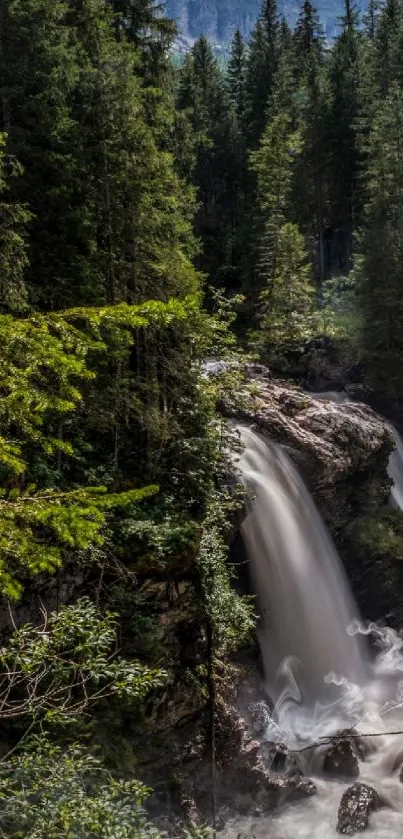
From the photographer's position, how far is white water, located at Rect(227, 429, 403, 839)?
1254 centimetres

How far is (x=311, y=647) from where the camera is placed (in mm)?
15391

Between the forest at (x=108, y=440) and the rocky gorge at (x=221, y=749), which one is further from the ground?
the forest at (x=108, y=440)

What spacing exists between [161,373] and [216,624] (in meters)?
5.51

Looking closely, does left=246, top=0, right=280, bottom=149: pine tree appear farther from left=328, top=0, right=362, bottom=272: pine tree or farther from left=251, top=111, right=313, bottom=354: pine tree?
left=251, top=111, right=313, bottom=354: pine tree

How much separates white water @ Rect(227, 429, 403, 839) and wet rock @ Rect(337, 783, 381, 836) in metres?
0.20

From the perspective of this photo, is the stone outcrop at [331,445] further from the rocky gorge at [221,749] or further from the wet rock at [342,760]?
the wet rock at [342,760]

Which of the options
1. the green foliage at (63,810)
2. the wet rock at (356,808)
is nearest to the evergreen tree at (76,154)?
the green foliage at (63,810)

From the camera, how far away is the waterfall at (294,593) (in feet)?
48.6

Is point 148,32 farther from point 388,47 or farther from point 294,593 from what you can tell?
point 388,47

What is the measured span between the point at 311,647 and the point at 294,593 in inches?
52.3

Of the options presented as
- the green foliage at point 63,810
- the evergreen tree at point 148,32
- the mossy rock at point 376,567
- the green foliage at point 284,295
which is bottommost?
the mossy rock at point 376,567

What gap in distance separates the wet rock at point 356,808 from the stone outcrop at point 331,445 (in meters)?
8.13

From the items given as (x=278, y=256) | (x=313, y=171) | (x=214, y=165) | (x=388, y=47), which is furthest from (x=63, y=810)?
(x=388, y=47)

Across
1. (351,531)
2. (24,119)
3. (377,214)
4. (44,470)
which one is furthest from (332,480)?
(377,214)
